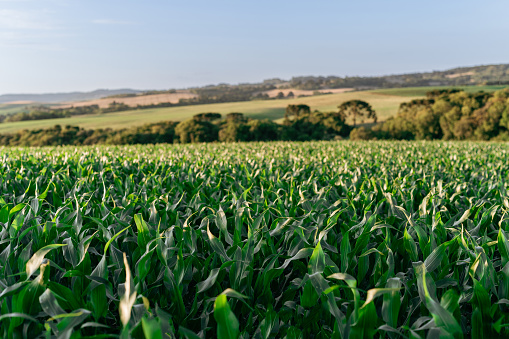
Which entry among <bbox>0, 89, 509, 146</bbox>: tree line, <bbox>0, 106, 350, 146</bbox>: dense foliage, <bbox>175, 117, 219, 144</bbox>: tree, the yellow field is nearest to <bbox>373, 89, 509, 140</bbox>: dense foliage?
<bbox>0, 89, 509, 146</bbox>: tree line

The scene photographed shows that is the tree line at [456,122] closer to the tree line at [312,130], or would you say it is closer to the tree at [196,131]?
the tree line at [312,130]

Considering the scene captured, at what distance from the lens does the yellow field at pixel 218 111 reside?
85.8 metres

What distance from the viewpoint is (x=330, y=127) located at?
77.9 metres

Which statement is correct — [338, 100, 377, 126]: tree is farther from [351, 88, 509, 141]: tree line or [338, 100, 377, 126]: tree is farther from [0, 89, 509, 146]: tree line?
[351, 88, 509, 141]: tree line

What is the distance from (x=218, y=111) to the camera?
9538 centimetres

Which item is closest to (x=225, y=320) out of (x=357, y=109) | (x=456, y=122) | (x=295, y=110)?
(x=456, y=122)

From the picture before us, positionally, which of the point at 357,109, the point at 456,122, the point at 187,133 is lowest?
the point at 456,122

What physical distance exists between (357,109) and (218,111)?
36763mm

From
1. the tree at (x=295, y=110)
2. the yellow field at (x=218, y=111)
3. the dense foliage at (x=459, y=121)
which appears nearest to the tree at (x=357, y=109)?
the yellow field at (x=218, y=111)

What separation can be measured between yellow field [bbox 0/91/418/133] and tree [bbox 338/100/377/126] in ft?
10.8

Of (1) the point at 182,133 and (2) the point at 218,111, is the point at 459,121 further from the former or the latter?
(2) the point at 218,111

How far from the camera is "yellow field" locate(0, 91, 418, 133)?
3376 inches

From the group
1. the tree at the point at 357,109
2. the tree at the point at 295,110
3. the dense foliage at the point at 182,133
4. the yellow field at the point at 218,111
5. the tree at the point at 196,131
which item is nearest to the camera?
the dense foliage at the point at 182,133

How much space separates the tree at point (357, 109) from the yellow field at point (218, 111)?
3290 millimetres
